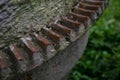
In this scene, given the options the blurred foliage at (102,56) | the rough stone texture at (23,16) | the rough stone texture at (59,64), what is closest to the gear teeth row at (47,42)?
the rough stone texture at (23,16)

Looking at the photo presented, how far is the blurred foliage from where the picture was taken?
→ 16.1 ft

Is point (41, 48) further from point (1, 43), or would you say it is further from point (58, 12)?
point (58, 12)

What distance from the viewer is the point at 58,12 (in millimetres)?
2615

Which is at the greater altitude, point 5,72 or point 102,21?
point 5,72

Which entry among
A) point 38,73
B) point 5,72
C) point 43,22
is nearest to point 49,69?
point 38,73

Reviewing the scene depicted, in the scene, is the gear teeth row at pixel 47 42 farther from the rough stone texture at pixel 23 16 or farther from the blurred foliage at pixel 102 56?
the blurred foliage at pixel 102 56

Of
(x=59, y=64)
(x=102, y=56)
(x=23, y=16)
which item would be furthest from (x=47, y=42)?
(x=102, y=56)

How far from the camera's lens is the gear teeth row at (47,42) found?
215cm

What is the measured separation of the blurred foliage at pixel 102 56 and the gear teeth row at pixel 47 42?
2258 millimetres

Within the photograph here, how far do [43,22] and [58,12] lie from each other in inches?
6.8

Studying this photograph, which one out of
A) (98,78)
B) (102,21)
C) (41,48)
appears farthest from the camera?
(102,21)

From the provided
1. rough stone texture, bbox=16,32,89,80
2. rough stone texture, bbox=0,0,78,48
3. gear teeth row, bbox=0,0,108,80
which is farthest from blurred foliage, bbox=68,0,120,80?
rough stone texture, bbox=0,0,78,48

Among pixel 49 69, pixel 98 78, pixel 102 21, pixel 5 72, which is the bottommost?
pixel 98 78

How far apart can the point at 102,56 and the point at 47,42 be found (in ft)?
9.92
